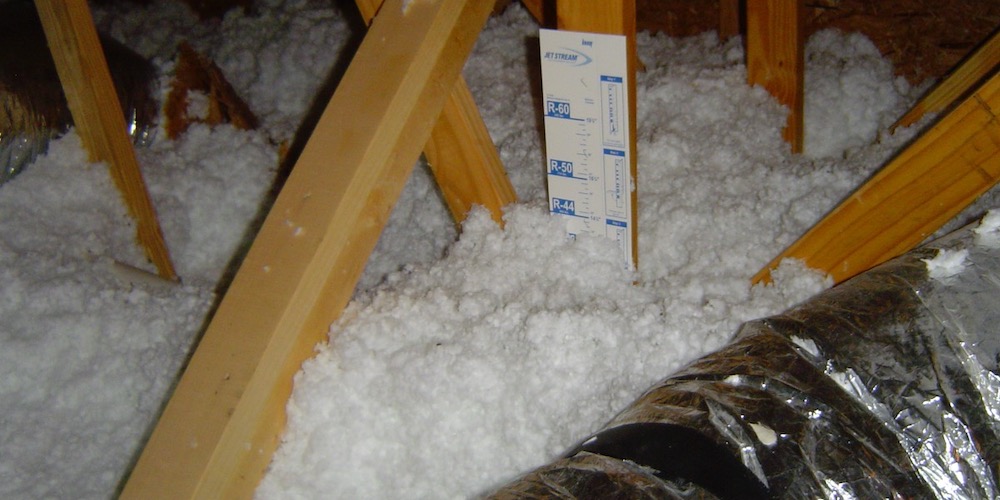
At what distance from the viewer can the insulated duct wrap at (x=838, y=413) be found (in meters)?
0.67

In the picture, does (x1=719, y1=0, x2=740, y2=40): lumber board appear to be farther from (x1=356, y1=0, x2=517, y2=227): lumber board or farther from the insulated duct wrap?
the insulated duct wrap

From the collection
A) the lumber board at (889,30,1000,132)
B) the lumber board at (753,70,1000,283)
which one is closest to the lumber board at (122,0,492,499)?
the lumber board at (753,70,1000,283)

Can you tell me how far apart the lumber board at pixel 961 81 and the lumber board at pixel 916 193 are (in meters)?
0.54

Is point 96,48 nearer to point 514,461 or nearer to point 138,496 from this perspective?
point 138,496

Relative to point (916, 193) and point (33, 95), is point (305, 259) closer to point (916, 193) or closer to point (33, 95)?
point (916, 193)

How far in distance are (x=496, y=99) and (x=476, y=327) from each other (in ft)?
2.75

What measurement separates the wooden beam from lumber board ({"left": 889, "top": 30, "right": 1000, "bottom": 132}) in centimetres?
20

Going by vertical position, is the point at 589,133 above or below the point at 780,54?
above

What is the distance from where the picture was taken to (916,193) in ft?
2.94

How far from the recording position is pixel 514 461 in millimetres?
919

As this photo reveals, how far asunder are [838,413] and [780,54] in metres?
0.90

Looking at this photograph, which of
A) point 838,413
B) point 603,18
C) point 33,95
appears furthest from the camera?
point 33,95

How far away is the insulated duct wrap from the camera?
2.20 feet

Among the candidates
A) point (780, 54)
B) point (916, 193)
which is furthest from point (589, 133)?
point (780, 54)
